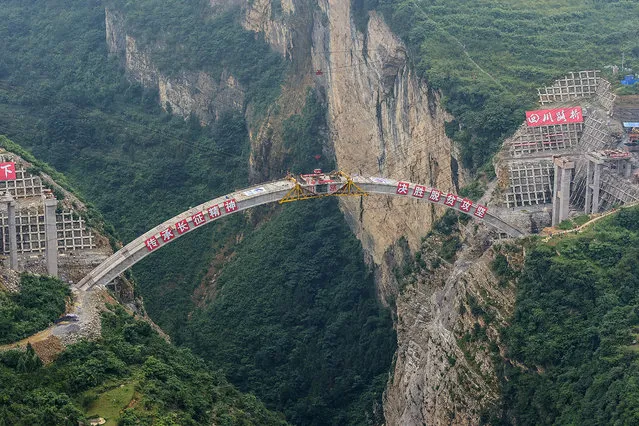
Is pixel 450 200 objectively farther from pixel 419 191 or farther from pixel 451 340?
pixel 451 340

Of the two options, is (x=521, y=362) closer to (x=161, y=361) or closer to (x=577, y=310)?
(x=577, y=310)

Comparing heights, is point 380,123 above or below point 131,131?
below

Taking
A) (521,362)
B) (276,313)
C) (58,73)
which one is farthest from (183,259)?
(521,362)

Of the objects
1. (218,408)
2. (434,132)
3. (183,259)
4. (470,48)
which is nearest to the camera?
(218,408)

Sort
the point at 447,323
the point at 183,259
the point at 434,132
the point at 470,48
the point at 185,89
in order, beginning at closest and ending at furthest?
the point at 447,323 → the point at 434,132 → the point at 470,48 → the point at 183,259 → the point at 185,89

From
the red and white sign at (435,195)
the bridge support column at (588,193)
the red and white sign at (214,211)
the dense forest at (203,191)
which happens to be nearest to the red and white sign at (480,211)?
the red and white sign at (435,195)

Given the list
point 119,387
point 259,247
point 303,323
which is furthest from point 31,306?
point 259,247

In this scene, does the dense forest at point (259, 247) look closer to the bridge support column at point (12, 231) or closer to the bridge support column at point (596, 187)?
the bridge support column at point (12, 231)
